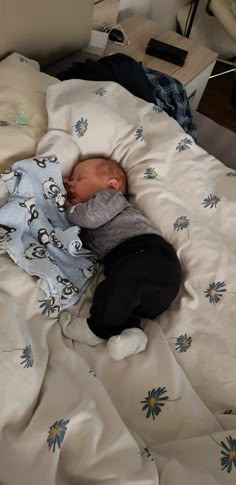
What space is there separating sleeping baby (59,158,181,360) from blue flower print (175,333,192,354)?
0.09 m

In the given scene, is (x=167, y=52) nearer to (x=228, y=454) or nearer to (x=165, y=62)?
(x=165, y=62)

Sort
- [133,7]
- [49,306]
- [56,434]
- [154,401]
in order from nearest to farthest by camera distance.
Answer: [56,434] < [154,401] < [49,306] < [133,7]

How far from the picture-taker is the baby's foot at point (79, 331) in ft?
3.27

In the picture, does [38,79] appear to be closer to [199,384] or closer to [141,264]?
[141,264]

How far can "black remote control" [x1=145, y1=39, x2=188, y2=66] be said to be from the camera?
1.97 m

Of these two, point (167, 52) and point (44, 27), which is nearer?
point (44, 27)

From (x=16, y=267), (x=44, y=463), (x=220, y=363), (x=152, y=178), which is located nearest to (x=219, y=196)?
(x=152, y=178)

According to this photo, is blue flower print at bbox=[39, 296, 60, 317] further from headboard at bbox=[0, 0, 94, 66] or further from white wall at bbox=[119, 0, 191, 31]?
white wall at bbox=[119, 0, 191, 31]

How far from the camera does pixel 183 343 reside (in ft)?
3.36

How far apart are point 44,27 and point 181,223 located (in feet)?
3.20

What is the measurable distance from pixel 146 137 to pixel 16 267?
602 mm

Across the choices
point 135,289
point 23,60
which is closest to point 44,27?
point 23,60

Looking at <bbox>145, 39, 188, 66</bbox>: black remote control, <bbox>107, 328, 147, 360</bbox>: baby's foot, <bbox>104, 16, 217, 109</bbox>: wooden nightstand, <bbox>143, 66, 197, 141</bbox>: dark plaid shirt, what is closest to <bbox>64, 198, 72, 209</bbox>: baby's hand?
<bbox>107, 328, 147, 360</bbox>: baby's foot

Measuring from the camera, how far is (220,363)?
98 cm
